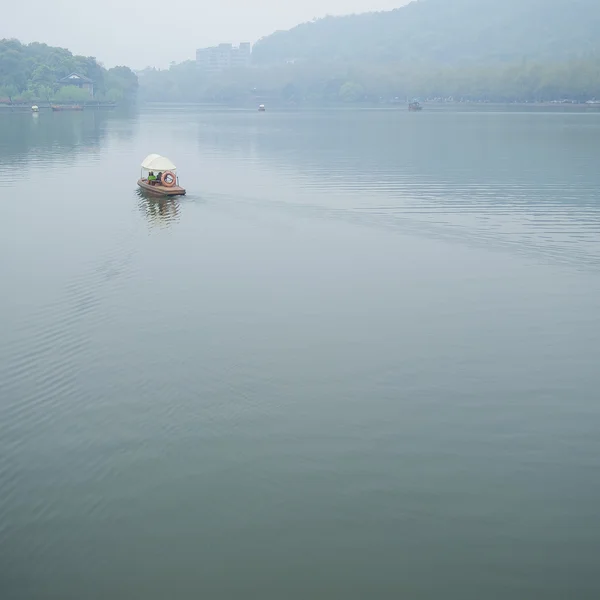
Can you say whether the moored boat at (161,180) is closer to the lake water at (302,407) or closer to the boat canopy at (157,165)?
the boat canopy at (157,165)

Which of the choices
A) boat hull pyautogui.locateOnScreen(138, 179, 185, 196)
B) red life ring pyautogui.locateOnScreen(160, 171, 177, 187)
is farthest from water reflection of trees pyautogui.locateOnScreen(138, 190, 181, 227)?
red life ring pyautogui.locateOnScreen(160, 171, 177, 187)

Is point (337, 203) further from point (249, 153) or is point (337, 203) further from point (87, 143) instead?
point (87, 143)

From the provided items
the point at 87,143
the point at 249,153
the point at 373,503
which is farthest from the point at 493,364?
the point at 87,143

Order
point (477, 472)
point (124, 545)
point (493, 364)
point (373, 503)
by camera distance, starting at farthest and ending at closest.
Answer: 1. point (493, 364)
2. point (477, 472)
3. point (373, 503)
4. point (124, 545)

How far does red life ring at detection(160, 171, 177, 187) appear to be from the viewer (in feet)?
150

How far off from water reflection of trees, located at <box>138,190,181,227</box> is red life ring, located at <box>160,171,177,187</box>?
1188 millimetres

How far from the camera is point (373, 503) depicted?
44.0ft

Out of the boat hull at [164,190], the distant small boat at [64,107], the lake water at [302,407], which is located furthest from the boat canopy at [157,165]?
the distant small boat at [64,107]

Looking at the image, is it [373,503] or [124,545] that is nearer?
[124,545]

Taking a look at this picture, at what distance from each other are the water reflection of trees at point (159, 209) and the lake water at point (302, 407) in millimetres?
689

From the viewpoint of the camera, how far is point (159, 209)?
42.7m

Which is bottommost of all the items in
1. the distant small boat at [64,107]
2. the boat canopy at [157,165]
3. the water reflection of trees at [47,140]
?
the water reflection of trees at [47,140]

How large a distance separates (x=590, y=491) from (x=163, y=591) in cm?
844

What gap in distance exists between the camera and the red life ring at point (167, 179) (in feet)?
150
